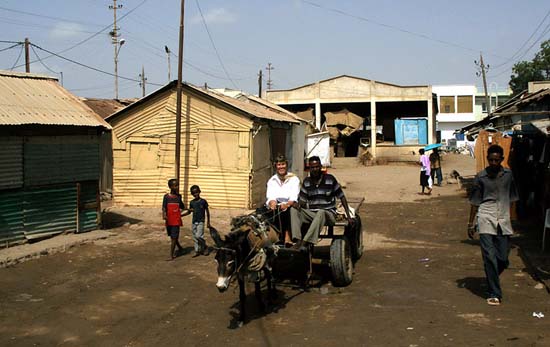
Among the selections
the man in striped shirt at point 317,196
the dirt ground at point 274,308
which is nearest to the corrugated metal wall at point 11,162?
the dirt ground at point 274,308

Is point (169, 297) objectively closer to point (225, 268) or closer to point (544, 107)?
point (225, 268)

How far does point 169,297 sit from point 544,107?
10.5 m

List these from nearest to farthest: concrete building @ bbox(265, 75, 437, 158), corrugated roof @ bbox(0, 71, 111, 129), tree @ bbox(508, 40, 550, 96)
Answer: corrugated roof @ bbox(0, 71, 111, 129) → concrete building @ bbox(265, 75, 437, 158) → tree @ bbox(508, 40, 550, 96)

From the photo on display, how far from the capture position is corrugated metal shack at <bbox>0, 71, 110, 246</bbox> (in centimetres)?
1055

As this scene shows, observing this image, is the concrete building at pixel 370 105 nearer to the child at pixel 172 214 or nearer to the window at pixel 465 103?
the window at pixel 465 103

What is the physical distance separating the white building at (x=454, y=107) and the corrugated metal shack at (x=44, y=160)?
63.1 meters

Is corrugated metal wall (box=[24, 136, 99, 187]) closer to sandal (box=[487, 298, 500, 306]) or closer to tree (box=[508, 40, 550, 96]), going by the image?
sandal (box=[487, 298, 500, 306])

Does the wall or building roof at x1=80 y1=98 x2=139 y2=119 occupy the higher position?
building roof at x1=80 y1=98 x2=139 y2=119

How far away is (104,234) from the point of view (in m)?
12.3

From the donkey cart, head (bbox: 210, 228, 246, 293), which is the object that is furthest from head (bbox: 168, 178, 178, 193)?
head (bbox: 210, 228, 246, 293)

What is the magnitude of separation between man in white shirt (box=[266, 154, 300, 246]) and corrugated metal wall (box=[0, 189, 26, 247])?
5.45m

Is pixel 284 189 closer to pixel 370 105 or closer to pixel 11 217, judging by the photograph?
pixel 11 217

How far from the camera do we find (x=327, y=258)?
29.0 feet

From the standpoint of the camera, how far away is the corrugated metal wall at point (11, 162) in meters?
10.4
